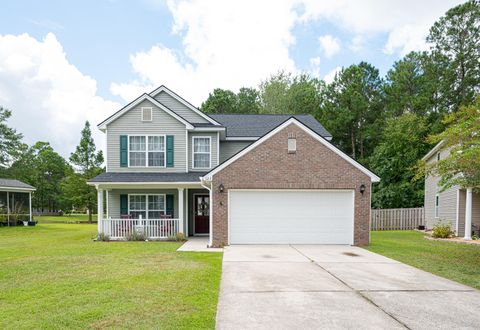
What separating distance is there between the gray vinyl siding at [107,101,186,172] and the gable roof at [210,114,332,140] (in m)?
2.66

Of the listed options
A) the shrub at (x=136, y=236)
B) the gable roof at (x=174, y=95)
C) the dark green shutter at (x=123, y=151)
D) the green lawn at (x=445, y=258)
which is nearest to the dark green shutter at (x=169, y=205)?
the shrub at (x=136, y=236)

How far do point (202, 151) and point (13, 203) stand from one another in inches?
737

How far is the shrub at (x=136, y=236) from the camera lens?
44.7 feet

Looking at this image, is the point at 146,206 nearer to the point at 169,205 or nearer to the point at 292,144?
the point at 169,205

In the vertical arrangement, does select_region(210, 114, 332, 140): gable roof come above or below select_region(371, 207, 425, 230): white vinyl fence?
above

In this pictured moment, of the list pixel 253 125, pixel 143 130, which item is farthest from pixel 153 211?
pixel 253 125

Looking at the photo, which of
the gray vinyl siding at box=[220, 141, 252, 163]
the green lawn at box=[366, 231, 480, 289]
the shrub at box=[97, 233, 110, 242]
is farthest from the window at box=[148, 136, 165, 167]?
the green lawn at box=[366, 231, 480, 289]

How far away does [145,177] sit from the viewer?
1426 centimetres

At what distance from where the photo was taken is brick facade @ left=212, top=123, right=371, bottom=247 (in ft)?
39.9

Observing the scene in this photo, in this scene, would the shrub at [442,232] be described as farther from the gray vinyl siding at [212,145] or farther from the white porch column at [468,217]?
the gray vinyl siding at [212,145]

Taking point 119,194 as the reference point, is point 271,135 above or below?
above

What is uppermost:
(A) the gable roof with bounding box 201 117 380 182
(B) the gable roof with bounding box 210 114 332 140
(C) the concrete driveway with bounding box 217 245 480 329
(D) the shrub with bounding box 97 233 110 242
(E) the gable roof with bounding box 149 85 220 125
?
(E) the gable roof with bounding box 149 85 220 125

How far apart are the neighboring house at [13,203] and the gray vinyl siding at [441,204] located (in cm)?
2764

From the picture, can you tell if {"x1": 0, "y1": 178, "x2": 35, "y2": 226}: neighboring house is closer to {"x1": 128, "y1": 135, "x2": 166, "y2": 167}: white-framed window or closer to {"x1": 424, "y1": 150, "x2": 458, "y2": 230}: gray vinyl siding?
{"x1": 128, "y1": 135, "x2": 166, "y2": 167}: white-framed window
